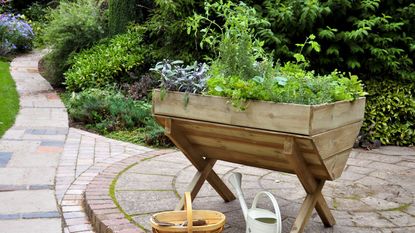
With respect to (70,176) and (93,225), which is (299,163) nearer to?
(93,225)

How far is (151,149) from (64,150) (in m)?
0.96

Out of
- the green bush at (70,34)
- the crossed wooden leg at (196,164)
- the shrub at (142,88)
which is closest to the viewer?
the crossed wooden leg at (196,164)

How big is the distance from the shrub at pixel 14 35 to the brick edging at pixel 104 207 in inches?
382

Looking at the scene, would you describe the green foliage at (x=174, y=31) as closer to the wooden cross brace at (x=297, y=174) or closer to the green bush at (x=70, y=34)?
the green bush at (x=70, y=34)

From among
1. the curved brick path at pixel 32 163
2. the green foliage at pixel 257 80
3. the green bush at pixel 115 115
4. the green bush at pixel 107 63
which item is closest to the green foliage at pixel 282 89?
the green foliage at pixel 257 80

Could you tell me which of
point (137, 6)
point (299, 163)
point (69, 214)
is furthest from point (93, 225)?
point (137, 6)

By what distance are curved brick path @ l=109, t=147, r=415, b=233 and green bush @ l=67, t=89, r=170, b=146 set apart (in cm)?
126

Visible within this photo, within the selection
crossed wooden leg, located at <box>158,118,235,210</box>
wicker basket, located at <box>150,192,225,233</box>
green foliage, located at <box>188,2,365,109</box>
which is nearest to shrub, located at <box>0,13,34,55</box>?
crossed wooden leg, located at <box>158,118,235,210</box>

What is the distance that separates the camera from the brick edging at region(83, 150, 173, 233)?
3.03 meters

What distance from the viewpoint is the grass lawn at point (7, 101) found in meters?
6.31

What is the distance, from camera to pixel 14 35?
13.1 metres

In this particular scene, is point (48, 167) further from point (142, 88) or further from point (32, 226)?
point (142, 88)

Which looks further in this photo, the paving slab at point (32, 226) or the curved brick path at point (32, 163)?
the curved brick path at point (32, 163)

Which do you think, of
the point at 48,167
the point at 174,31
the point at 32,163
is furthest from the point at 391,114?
the point at 32,163
